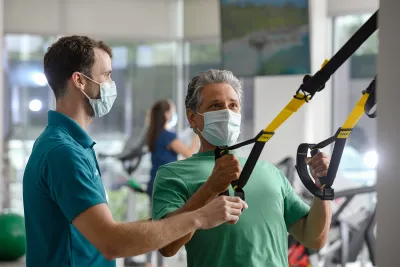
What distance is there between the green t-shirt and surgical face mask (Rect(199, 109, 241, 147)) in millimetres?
53

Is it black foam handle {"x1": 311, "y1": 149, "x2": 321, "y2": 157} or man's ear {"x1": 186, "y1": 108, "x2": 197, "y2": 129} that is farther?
man's ear {"x1": 186, "y1": 108, "x2": 197, "y2": 129}

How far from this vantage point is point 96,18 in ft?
29.0

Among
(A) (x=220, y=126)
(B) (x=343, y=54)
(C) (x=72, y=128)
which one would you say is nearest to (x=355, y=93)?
(A) (x=220, y=126)

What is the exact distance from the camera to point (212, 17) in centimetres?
877

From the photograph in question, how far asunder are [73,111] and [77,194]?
0.33 metres

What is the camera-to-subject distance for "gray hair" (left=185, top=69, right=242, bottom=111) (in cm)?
218

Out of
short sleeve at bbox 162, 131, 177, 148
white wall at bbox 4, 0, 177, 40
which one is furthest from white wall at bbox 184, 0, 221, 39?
short sleeve at bbox 162, 131, 177, 148

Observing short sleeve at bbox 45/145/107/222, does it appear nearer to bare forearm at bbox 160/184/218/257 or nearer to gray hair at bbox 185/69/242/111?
bare forearm at bbox 160/184/218/257

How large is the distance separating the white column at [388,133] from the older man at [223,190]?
2.54ft

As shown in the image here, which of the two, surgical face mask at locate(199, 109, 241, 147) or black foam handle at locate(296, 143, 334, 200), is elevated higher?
surgical face mask at locate(199, 109, 241, 147)

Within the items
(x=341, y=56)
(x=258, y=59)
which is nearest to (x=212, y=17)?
(x=258, y=59)

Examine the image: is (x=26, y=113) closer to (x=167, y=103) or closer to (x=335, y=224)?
(x=167, y=103)

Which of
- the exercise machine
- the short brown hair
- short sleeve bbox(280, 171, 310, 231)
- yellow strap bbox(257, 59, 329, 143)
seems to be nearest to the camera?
yellow strap bbox(257, 59, 329, 143)

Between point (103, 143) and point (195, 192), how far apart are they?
24.2 ft
